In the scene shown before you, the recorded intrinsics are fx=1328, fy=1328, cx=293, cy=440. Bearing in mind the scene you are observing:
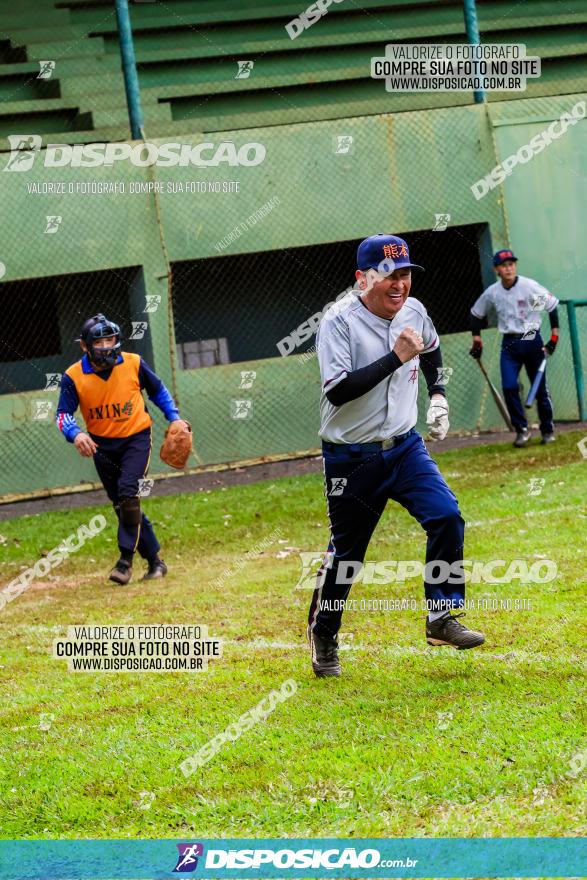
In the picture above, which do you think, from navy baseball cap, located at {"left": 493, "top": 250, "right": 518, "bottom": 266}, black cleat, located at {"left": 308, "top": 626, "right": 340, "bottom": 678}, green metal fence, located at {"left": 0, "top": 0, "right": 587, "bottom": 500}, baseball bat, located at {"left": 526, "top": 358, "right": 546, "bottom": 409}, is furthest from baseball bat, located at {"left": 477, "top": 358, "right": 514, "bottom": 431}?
black cleat, located at {"left": 308, "top": 626, "right": 340, "bottom": 678}

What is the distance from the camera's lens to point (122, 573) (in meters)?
11.3

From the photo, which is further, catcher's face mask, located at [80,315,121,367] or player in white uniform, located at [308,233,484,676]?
catcher's face mask, located at [80,315,121,367]

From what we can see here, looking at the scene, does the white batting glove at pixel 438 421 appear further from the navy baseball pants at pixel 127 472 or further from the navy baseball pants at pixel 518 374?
the navy baseball pants at pixel 518 374

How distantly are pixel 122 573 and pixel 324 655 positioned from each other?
14.1 ft

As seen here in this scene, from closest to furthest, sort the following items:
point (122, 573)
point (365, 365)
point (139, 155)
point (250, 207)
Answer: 1. point (365, 365)
2. point (122, 573)
3. point (139, 155)
4. point (250, 207)

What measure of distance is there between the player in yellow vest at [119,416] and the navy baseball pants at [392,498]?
172 inches

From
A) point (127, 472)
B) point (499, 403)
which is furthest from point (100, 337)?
point (499, 403)

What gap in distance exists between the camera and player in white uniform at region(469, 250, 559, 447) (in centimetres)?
1612

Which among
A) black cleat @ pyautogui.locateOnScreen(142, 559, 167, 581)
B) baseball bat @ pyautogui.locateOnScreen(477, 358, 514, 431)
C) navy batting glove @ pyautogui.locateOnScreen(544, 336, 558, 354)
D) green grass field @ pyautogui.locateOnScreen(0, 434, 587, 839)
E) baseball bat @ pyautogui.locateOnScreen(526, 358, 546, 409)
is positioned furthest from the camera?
baseball bat @ pyautogui.locateOnScreen(477, 358, 514, 431)

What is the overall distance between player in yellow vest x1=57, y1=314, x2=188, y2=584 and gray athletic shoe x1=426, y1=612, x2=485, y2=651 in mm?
4699

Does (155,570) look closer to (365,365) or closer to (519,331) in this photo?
(365,365)

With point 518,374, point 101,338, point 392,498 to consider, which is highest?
point 101,338

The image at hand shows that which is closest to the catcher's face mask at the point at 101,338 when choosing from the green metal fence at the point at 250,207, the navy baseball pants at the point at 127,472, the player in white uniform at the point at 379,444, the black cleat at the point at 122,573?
the navy baseball pants at the point at 127,472

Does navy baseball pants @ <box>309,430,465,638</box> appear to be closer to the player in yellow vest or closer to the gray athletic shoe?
the gray athletic shoe
